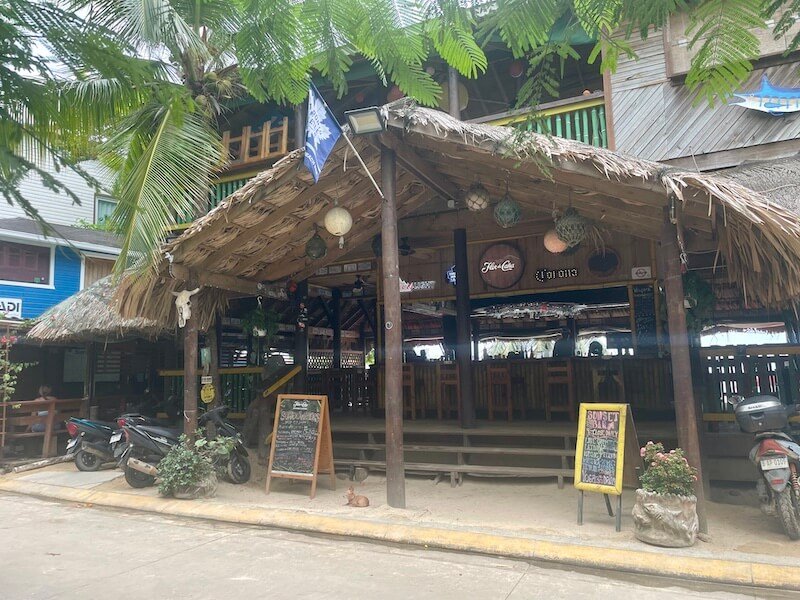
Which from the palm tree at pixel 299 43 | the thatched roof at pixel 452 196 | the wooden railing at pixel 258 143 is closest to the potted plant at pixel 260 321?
the thatched roof at pixel 452 196

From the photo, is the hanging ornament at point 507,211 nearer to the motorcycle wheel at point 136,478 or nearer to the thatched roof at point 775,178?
the thatched roof at point 775,178

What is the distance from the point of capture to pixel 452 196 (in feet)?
26.9

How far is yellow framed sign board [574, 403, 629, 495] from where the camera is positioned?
17.7 feet

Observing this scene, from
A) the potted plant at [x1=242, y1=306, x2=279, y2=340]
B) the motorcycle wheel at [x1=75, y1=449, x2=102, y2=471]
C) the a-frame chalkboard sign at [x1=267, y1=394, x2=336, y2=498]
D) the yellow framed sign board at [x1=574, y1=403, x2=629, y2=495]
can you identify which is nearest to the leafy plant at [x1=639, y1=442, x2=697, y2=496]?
the yellow framed sign board at [x1=574, y1=403, x2=629, y2=495]

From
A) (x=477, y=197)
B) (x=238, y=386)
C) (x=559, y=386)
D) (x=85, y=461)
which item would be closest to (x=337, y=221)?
(x=477, y=197)

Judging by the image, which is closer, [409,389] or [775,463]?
[775,463]

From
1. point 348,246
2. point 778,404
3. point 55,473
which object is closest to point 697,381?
point 778,404

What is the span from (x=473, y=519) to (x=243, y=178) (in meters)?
7.77

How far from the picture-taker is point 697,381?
692cm

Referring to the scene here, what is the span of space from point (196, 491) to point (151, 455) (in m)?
1.15

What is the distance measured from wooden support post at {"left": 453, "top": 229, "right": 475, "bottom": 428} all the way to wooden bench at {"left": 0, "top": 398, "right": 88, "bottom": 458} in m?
7.84

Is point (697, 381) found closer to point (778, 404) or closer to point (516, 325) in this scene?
point (778, 404)

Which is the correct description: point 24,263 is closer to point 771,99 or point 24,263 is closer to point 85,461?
point 85,461

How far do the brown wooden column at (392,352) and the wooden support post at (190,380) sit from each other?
9.55ft
